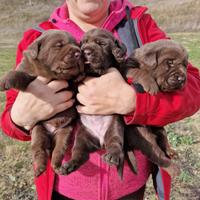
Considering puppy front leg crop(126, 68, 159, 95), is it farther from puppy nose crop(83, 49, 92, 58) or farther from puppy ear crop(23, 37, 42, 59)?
puppy ear crop(23, 37, 42, 59)

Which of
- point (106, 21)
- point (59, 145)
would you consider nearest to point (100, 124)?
point (59, 145)

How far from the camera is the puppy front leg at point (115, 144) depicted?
2.66 meters

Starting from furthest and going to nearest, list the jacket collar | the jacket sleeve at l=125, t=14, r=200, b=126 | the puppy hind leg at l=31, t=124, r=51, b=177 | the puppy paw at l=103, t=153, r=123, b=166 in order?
the jacket collar
the jacket sleeve at l=125, t=14, r=200, b=126
the puppy hind leg at l=31, t=124, r=51, b=177
the puppy paw at l=103, t=153, r=123, b=166

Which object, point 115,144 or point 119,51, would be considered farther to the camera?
point 119,51

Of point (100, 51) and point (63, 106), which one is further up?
point (100, 51)

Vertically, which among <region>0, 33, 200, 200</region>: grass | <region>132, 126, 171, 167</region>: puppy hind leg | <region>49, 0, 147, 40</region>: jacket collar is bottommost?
<region>0, 33, 200, 200</region>: grass

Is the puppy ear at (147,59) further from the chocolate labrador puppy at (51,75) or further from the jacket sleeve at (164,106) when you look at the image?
the chocolate labrador puppy at (51,75)

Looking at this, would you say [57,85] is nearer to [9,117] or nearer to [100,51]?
[100,51]

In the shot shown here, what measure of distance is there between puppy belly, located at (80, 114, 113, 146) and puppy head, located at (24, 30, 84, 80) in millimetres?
308

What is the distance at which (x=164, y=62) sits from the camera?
294cm

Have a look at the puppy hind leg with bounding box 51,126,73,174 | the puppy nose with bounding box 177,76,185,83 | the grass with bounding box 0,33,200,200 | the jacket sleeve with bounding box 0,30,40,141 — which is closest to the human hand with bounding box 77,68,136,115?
the puppy hind leg with bounding box 51,126,73,174

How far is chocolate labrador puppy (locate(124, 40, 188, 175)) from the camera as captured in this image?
2.89 meters

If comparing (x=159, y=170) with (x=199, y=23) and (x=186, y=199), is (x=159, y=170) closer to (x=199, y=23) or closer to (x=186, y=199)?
(x=186, y=199)

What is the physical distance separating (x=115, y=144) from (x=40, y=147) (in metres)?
0.46
